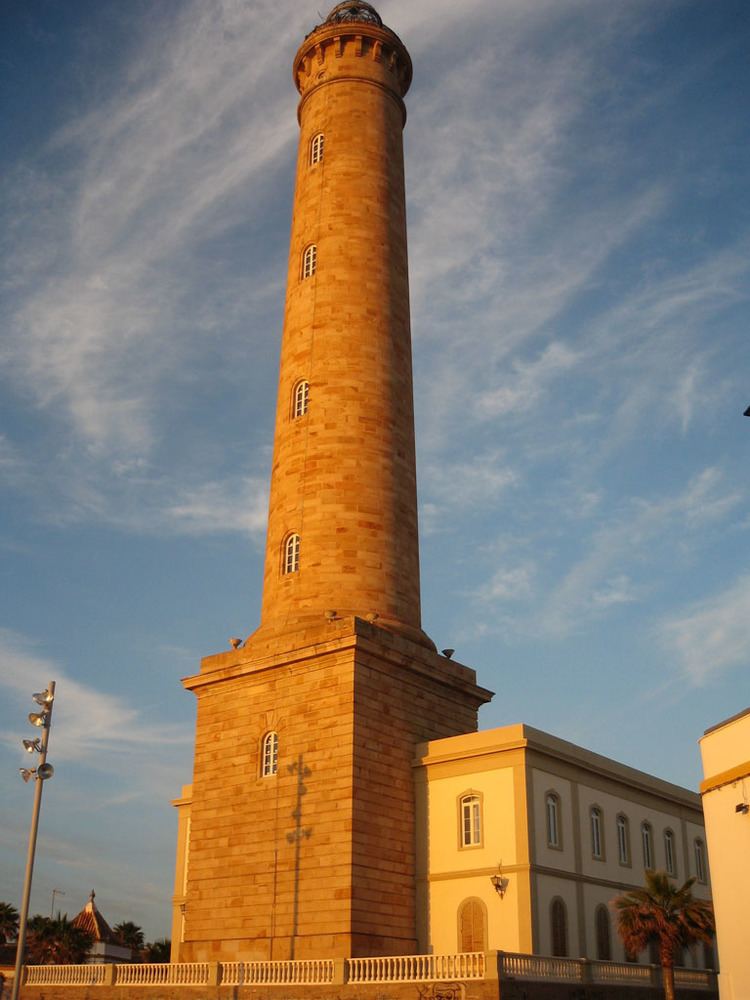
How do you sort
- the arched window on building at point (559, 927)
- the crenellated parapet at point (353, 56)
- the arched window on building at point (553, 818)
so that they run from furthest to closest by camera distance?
the crenellated parapet at point (353, 56) < the arched window on building at point (553, 818) < the arched window on building at point (559, 927)

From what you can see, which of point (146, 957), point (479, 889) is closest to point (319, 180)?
point (479, 889)

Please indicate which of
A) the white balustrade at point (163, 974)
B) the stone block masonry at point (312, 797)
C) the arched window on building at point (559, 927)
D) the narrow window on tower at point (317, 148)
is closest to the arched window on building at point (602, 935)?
the arched window on building at point (559, 927)

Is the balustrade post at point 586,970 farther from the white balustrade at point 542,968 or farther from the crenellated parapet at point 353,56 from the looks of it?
the crenellated parapet at point 353,56

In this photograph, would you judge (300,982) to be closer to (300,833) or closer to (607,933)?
(300,833)

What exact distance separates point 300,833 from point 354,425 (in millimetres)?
10713

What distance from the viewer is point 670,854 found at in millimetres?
31109

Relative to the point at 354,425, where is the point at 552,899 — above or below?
below

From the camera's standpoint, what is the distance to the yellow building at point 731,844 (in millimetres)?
19219

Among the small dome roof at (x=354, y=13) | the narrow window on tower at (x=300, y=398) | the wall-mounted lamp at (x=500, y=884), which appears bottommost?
the wall-mounted lamp at (x=500, y=884)

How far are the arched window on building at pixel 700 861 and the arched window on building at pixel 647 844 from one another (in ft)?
9.04

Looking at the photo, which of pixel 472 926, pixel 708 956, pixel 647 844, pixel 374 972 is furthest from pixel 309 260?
pixel 708 956

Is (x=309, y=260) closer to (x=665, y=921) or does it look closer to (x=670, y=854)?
(x=670, y=854)

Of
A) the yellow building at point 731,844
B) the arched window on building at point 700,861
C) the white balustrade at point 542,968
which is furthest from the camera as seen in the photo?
the arched window on building at point 700,861

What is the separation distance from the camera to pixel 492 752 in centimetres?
2588
